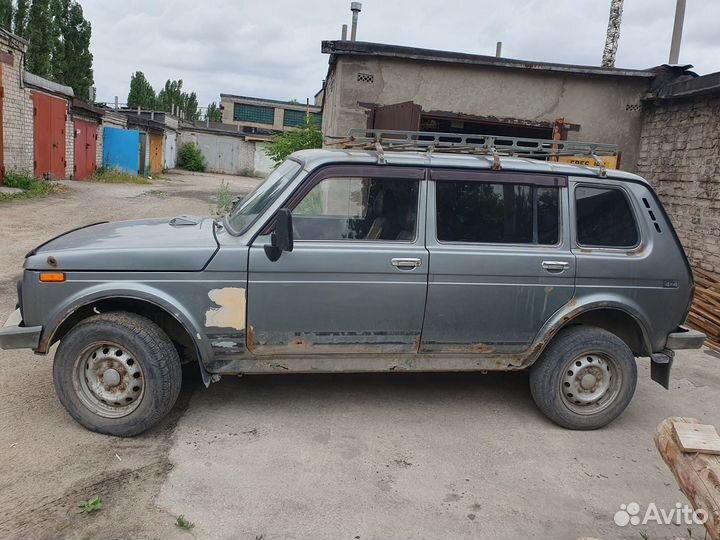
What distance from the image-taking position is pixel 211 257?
3900mm

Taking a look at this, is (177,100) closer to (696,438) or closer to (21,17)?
(21,17)

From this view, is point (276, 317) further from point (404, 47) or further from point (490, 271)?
point (404, 47)

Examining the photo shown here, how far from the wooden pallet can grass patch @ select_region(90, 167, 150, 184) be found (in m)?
21.9

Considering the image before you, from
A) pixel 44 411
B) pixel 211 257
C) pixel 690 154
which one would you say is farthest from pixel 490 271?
pixel 690 154

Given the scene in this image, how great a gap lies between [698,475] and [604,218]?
2.39m

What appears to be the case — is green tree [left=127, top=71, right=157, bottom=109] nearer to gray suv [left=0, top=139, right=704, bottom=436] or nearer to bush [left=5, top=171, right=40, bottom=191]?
bush [left=5, top=171, right=40, bottom=191]

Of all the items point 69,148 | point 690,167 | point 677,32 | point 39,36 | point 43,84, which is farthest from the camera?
point 39,36

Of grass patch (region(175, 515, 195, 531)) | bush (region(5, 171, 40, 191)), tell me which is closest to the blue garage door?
bush (region(5, 171, 40, 191))

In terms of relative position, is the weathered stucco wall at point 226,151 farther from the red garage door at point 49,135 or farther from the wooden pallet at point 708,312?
the wooden pallet at point 708,312

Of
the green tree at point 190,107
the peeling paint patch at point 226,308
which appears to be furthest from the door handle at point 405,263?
the green tree at point 190,107

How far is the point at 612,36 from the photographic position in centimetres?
1786

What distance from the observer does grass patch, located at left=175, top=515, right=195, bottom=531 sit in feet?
10.0

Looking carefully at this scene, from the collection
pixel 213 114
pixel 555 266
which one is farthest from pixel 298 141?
pixel 213 114

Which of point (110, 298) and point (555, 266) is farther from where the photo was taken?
point (555, 266)
